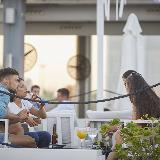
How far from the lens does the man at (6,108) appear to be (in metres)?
4.53

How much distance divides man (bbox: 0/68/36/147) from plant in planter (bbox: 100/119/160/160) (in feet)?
2.98

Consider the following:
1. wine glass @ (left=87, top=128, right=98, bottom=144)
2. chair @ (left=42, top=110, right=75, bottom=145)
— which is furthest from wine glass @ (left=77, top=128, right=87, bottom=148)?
chair @ (left=42, top=110, right=75, bottom=145)

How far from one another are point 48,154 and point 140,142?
2.36 ft

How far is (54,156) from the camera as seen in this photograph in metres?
4.20

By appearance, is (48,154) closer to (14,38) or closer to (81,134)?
(81,134)

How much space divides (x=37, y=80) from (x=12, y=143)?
9697 millimetres

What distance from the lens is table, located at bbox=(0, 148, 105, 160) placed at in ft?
13.7

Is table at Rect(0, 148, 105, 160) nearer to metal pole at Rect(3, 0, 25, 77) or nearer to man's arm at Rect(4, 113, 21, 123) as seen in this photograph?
man's arm at Rect(4, 113, 21, 123)

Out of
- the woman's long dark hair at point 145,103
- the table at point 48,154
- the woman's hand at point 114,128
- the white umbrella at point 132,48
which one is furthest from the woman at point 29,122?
the white umbrella at point 132,48

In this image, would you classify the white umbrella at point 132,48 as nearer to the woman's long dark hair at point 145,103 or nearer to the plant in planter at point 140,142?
the woman's long dark hair at point 145,103

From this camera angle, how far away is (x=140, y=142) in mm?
4031

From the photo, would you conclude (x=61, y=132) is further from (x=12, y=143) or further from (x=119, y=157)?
(x=119, y=157)

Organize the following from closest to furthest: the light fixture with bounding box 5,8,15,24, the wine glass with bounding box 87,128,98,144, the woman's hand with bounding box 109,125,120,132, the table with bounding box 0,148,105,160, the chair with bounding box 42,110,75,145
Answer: the table with bounding box 0,148,105,160 < the woman's hand with bounding box 109,125,120,132 < the wine glass with bounding box 87,128,98,144 < the chair with bounding box 42,110,75,145 < the light fixture with bounding box 5,8,15,24

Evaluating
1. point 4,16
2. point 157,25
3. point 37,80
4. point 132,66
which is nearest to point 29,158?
point 132,66
